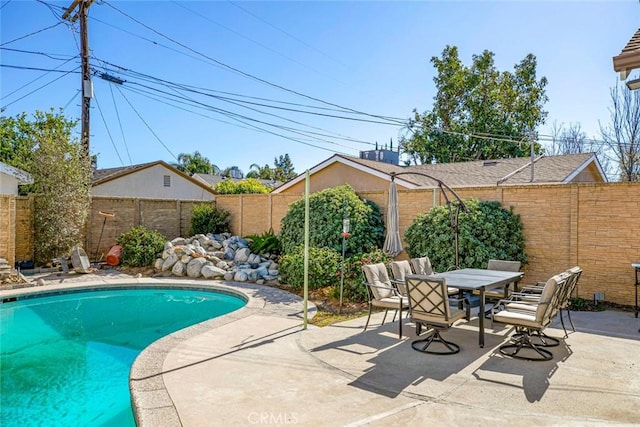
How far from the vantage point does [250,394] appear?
163 inches

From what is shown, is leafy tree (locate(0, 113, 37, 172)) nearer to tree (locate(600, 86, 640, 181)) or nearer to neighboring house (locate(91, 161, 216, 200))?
neighboring house (locate(91, 161, 216, 200))

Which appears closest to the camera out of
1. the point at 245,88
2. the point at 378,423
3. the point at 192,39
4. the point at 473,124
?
the point at 378,423

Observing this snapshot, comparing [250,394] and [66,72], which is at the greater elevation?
[66,72]

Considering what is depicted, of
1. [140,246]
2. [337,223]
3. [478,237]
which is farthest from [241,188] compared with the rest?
[478,237]

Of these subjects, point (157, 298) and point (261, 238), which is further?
point (261, 238)

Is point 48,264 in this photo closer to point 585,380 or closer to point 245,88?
point 245,88

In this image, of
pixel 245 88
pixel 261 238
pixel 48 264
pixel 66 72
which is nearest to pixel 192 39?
pixel 245 88

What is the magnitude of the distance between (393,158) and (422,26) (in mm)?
10421

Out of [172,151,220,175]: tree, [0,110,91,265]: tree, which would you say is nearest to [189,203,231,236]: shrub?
[0,110,91,265]: tree

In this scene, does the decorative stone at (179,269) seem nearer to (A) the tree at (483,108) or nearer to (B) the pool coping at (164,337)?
(B) the pool coping at (164,337)

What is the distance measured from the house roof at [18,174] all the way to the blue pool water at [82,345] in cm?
602

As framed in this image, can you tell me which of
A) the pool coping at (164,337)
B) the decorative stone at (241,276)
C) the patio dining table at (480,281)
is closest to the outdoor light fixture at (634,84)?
the patio dining table at (480,281)

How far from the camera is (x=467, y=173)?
599 inches

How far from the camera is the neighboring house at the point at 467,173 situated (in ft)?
43.3
